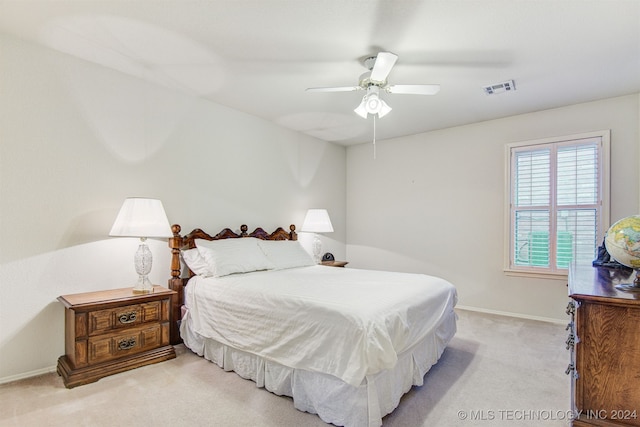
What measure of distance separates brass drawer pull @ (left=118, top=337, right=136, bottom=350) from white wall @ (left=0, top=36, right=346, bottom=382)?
1.71 feet

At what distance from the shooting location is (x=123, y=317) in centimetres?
266

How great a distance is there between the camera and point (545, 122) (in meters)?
4.08

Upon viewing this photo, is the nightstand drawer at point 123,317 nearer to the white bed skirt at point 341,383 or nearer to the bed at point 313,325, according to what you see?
the bed at point 313,325

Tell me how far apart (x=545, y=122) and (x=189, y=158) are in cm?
427

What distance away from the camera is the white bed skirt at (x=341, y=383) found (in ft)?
6.11

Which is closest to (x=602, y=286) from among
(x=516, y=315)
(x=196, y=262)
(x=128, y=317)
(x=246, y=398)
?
(x=246, y=398)

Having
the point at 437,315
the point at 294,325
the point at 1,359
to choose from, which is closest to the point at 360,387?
the point at 294,325

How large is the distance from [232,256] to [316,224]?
1.67 m

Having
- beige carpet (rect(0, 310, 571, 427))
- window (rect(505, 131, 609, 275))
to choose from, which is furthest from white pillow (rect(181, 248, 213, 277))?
window (rect(505, 131, 609, 275))

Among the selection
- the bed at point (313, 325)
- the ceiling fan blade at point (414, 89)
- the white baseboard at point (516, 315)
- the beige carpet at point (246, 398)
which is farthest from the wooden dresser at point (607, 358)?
the white baseboard at point (516, 315)

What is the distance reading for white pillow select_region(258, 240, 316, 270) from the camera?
372 centimetres

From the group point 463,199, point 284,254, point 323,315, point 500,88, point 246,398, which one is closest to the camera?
point 323,315

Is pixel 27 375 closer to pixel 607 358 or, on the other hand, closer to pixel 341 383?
pixel 341 383

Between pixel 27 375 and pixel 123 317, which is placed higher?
pixel 123 317
